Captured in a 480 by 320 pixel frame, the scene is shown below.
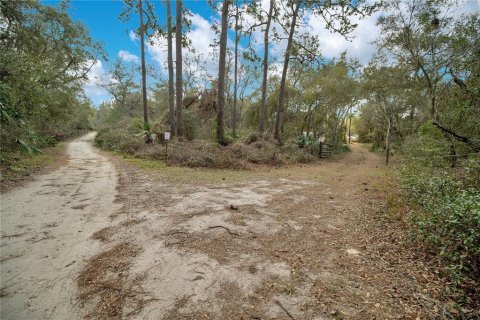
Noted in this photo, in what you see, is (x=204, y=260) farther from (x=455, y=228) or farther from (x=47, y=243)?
(x=455, y=228)

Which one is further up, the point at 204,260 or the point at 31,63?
the point at 31,63

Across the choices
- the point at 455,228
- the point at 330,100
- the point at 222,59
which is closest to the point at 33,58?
the point at 222,59

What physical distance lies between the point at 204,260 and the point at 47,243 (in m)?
2.18

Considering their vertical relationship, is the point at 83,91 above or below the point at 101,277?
above

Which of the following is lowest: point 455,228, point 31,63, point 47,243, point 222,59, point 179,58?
point 47,243

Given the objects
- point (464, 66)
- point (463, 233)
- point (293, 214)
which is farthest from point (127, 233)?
point (464, 66)

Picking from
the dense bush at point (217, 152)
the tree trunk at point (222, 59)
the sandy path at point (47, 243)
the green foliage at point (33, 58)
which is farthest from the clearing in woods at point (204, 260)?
the tree trunk at point (222, 59)

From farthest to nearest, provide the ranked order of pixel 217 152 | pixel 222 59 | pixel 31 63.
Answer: pixel 222 59 → pixel 217 152 → pixel 31 63

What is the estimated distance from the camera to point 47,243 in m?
2.94

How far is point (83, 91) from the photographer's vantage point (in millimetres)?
18031

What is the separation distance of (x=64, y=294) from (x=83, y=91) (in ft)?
67.7

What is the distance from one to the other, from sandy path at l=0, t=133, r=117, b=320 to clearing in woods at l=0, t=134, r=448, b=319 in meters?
0.01

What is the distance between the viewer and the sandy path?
6.56 feet

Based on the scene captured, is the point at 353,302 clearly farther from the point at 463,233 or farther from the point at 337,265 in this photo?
the point at 463,233
